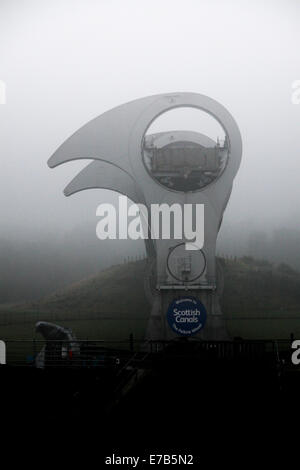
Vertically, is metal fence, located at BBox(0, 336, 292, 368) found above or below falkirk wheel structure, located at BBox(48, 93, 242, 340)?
below

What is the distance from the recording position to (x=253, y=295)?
752 centimetres

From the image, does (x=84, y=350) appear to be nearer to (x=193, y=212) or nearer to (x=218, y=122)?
(x=193, y=212)

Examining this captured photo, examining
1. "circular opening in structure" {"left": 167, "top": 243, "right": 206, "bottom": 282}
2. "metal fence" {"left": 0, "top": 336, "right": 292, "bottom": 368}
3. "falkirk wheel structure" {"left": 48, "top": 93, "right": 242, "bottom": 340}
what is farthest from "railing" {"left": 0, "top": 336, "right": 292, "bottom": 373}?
"circular opening in structure" {"left": 167, "top": 243, "right": 206, "bottom": 282}

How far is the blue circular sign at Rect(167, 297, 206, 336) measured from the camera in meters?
6.70

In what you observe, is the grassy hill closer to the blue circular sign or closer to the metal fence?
the metal fence

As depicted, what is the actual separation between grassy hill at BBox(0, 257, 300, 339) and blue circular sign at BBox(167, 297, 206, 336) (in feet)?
2.09

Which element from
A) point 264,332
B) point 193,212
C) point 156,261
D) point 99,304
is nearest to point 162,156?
point 193,212

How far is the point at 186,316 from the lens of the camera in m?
6.75

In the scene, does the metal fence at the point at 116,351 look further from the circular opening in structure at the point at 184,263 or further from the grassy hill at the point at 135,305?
the circular opening in structure at the point at 184,263

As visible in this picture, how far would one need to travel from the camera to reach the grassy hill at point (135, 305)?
7.41 m

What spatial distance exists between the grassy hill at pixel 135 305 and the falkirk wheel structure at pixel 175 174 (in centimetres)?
24

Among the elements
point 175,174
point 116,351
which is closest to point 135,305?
point 116,351

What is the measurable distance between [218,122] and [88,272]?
243 centimetres

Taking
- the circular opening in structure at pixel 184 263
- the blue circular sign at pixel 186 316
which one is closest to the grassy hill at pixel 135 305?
the circular opening in structure at pixel 184 263
